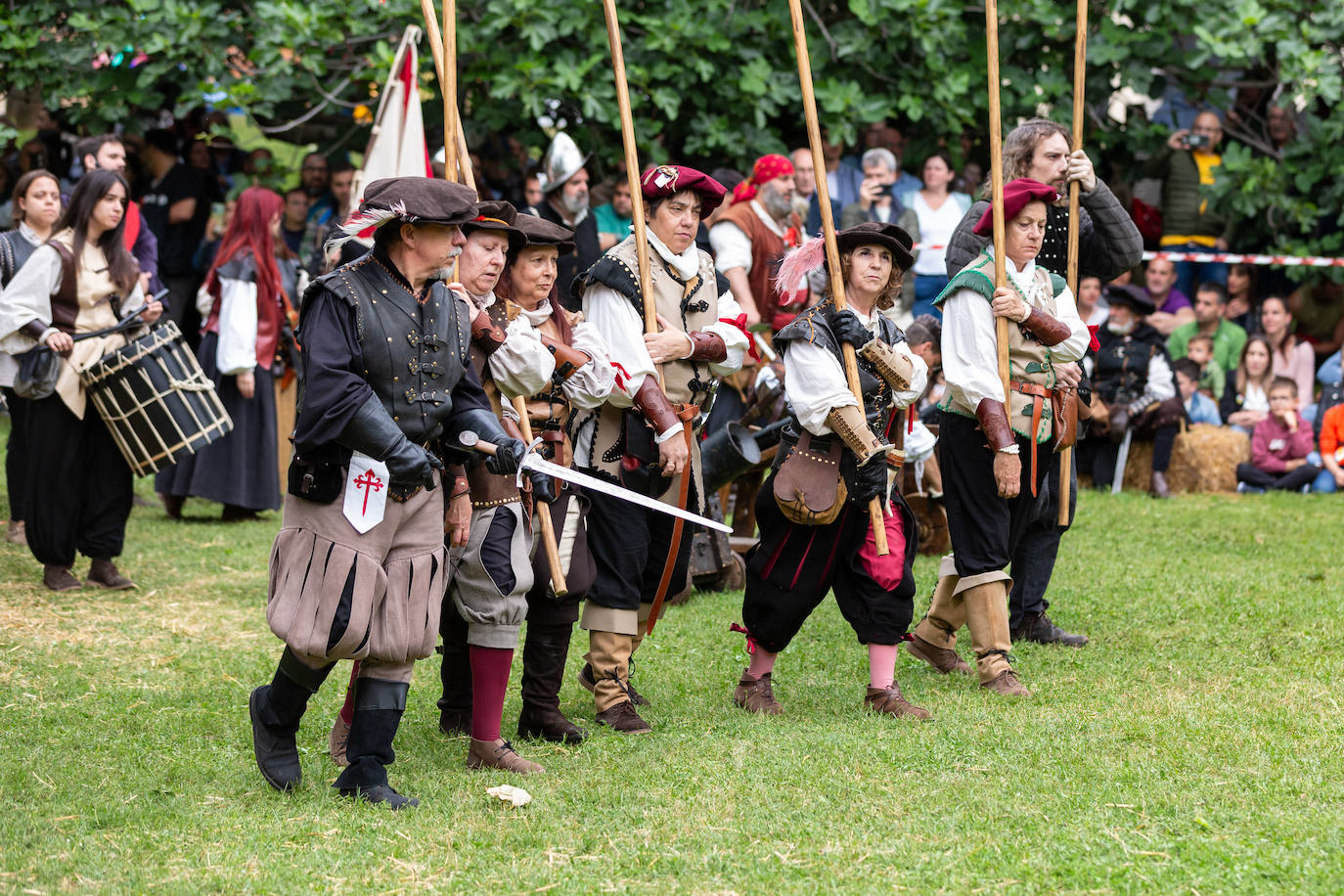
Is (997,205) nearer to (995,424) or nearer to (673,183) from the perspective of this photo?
(995,424)

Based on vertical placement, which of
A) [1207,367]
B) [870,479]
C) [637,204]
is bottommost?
[1207,367]

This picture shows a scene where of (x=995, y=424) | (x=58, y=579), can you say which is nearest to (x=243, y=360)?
(x=58, y=579)

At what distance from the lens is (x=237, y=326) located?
9.65m

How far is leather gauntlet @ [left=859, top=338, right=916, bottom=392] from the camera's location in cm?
540

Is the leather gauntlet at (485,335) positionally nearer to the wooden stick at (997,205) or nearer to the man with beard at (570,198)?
the wooden stick at (997,205)

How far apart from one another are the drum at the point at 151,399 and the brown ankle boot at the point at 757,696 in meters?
3.36

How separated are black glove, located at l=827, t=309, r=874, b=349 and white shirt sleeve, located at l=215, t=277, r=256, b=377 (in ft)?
17.5

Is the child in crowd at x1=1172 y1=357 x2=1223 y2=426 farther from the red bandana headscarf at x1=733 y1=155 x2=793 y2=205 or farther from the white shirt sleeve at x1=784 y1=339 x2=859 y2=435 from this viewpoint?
the white shirt sleeve at x1=784 y1=339 x2=859 y2=435

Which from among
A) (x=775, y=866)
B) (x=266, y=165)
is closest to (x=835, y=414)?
(x=775, y=866)

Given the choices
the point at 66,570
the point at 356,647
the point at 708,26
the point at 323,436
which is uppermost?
→ the point at 708,26

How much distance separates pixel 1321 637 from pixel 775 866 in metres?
3.54

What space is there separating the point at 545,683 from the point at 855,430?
1372mm

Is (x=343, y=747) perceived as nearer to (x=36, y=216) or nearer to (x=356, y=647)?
(x=356, y=647)

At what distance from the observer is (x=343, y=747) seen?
16.4 feet
